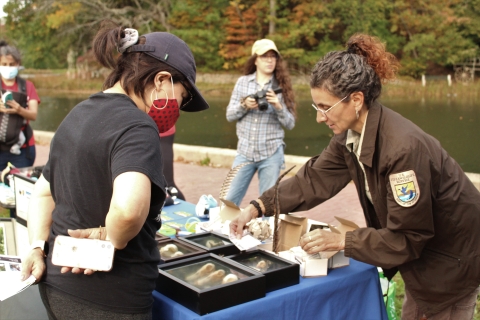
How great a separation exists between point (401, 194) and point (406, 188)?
3 cm

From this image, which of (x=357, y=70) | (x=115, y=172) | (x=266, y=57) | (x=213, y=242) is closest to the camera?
(x=115, y=172)

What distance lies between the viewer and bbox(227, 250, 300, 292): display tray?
87.4 inches

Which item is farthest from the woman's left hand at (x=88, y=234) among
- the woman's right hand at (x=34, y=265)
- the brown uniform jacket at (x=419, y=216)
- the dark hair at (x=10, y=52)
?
the dark hair at (x=10, y=52)

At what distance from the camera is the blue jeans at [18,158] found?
16.5 ft

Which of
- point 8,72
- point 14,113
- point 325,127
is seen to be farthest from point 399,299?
point 325,127

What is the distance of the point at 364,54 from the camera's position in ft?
7.52

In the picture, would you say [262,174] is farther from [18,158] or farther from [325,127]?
[325,127]

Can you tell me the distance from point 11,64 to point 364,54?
3.74 meters

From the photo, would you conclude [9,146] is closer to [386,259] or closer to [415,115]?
[386,259]

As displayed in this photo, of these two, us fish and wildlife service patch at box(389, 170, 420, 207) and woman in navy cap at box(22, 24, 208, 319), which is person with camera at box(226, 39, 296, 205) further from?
woman in navy cap at box(22, 24, 208, 319)

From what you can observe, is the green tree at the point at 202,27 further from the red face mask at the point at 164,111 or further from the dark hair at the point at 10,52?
the red face mask at the point at 164,111

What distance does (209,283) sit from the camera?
2105 mm

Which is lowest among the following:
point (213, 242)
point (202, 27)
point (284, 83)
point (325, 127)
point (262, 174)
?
point (325, 127)

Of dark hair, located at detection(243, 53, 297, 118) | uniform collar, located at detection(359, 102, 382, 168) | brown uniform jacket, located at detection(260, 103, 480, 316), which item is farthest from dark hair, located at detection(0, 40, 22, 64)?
uniform collar, located at detection(359, 102, 382, 168)
